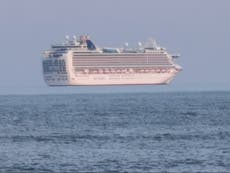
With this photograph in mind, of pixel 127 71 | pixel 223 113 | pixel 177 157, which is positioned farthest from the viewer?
pixel 127 71

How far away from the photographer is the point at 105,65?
146m

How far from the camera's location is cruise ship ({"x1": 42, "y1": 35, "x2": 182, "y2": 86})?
145 meters

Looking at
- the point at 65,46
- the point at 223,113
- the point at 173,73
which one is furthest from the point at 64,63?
the point at 223,113

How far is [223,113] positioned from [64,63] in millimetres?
83862

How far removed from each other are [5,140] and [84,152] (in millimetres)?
6430

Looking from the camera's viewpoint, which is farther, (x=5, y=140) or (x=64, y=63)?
(x=64, y=63)

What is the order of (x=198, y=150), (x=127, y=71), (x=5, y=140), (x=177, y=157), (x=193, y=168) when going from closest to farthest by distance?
(x=193, y=168) < (x=177, y=157) < (x=198, y=150) < (x=5, y=140) < (x=127, y=71)

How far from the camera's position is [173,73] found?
154 m

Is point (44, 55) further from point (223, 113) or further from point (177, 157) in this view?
point (177, 157)

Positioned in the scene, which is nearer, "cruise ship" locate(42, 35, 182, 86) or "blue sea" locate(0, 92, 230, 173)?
"blue sea" locate(0, 92, 230, 173)

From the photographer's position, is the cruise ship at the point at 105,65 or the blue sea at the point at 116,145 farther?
the cruise ship at the point at 105,65

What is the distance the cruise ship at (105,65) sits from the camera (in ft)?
477

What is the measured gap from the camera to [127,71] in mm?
145750

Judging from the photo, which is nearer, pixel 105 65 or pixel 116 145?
pixel 116 145
